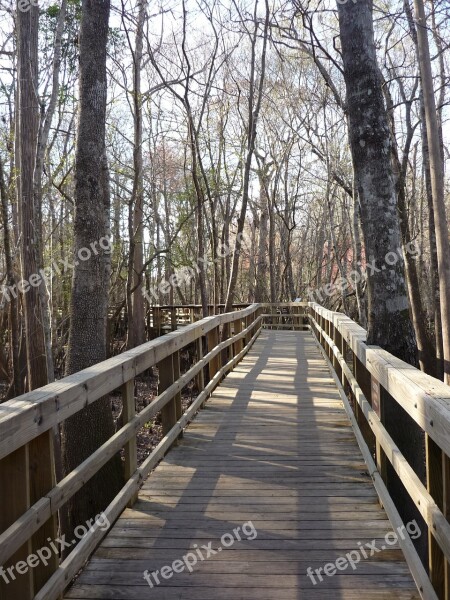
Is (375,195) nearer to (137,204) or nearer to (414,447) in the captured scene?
(414,447)

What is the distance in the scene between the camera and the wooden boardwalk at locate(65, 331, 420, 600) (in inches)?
109

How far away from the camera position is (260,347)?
48.5 feet

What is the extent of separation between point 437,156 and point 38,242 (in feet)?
25.0

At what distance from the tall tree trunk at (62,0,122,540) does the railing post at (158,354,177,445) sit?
130 cm

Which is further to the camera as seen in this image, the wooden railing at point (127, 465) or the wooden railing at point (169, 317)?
the wooden railing at point (169, 317)

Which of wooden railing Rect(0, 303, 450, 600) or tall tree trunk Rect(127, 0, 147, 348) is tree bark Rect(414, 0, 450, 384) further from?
wooden railing Rect(0, 303, 450, 600)

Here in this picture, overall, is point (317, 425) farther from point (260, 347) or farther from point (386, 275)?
point (260, 347)

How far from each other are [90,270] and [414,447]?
3.72 m

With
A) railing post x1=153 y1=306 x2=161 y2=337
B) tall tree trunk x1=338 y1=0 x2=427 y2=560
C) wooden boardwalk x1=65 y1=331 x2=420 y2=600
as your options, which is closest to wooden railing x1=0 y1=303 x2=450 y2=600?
wooden boardwalk x1=65 y1=331 x2=420 y2=600

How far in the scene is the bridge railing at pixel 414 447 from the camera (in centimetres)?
216

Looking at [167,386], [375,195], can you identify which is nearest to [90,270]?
[167,386]

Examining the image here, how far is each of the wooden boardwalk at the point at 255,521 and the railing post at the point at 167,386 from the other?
0.25 m

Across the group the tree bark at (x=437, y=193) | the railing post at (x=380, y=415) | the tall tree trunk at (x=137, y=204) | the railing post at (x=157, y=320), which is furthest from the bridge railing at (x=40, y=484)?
the railing post at (x=157, y=320)

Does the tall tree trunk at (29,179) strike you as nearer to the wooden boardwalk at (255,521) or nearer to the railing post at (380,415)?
the wooden boardwalk at (255,521)
